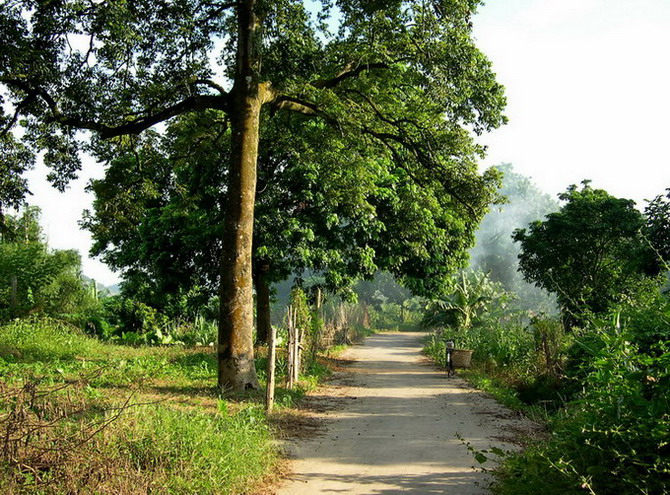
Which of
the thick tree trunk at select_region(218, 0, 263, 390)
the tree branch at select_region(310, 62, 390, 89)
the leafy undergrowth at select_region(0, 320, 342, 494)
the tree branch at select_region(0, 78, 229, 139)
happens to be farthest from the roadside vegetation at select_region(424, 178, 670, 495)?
the tree branch at select_region(0, 78, 229, 139)

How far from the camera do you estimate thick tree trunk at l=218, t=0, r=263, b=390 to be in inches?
448

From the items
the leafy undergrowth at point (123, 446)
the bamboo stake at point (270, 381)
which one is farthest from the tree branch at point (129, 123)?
the leafy undergrowth at point (123, 446)

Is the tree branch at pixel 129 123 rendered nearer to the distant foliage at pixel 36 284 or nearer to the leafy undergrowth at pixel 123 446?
the leafy undergrowth at pixel 123 446

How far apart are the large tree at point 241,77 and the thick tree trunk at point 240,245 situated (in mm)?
22

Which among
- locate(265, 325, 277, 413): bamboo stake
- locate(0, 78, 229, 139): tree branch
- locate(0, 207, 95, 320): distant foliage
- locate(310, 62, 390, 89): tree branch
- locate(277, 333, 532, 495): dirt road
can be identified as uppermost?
locate(310, 62, 390, 89): tree branch

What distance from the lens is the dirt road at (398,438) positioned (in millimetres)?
6382

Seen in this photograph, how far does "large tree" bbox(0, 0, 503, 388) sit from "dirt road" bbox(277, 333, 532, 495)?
2722 mm

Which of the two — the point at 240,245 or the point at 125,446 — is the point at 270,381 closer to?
the point at 240,245

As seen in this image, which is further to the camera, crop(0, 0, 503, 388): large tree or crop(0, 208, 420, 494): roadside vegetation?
crop(0, 0, 503, 388): large tree

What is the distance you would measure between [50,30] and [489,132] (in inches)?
414

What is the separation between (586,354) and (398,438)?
10.6 feet

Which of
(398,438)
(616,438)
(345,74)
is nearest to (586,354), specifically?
(398,438)

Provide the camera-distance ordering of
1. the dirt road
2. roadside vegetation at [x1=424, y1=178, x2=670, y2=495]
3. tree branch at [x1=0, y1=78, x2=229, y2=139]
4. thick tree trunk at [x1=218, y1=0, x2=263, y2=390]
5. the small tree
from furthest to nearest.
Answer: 1. the small tree
2. tree branch at [x1=0, y1=78, x2=229, y2=139]
3. thick tree trunk at [x1=218, y1=0, x2=263, y2=390]
4. the dirt road
5. roadside vegetation at [x1=424, y1=178, x2=670, y2=495]

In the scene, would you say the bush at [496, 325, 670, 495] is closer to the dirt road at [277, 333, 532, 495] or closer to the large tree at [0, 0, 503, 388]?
the dirt road at [277, 333, 532, 495]
